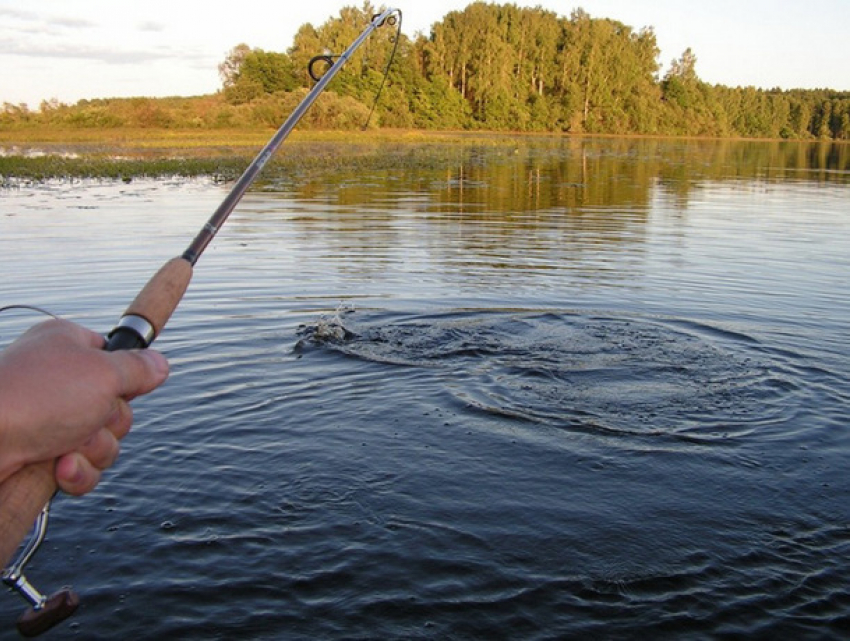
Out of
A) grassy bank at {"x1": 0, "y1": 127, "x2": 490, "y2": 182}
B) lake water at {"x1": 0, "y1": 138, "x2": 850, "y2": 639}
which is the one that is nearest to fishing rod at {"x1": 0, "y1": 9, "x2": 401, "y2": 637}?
lake water at {"x1": 0, "y1": 138, "x2": 850, "y2": 639}

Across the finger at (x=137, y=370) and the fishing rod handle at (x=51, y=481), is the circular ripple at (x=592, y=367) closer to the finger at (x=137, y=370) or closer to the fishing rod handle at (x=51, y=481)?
the fishing rod handle at (x=51, y=481)

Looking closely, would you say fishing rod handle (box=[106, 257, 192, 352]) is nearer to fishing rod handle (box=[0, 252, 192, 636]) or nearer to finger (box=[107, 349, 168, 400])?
fishing rod handle (box=[0, 252, 192, 636])

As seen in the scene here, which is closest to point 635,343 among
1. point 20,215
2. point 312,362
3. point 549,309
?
point 549,309

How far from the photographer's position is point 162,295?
2.69 meters

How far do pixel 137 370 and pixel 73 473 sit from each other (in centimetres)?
30

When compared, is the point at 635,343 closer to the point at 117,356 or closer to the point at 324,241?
the point at 117,356

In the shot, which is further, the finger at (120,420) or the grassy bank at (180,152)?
the grassy bank at (180,152)

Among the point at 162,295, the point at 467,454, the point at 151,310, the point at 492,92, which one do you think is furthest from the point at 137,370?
the point at 492,92

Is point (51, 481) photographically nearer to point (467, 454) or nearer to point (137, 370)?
point (137, 370)

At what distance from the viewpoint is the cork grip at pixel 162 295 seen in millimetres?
2539

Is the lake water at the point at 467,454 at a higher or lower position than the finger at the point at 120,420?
lower

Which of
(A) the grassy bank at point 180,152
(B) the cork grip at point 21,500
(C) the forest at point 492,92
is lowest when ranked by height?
(B) the cork grip at point 21,500

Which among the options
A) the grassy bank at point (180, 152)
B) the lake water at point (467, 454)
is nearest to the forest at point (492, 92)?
the grassy bank at point (180, 152)

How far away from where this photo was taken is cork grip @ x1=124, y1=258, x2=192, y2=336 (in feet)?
8.33
